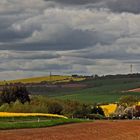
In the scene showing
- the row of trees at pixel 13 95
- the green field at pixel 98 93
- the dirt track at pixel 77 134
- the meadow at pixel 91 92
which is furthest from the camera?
the meadow at pixel 91 92

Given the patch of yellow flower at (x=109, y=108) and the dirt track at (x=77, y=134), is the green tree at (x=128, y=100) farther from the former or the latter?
the dirt track at (x=77, y=134)

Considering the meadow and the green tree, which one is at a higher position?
the meadow

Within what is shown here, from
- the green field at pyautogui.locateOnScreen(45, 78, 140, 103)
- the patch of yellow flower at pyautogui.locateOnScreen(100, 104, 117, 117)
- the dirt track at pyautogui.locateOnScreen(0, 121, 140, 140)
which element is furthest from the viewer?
the green field at pyautogui.locateOnScreen(45, 78, 140, 103)

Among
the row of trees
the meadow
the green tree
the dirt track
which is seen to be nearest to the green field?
the meadow

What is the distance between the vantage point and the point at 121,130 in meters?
68.6

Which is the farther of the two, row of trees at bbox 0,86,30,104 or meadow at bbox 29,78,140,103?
meadow at bbox 29,78,140,103

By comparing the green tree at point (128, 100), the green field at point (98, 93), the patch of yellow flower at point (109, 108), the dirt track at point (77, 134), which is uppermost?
the green field at point (98, 93)

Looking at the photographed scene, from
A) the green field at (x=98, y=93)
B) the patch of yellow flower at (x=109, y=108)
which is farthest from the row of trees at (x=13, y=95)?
the green field at (x=98, y=93)

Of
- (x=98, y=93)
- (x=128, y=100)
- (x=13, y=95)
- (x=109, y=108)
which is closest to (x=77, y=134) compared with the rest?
(x=13, y=95)

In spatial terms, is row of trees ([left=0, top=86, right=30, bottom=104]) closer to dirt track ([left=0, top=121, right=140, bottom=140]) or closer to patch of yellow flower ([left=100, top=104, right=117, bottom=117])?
patch of yellow flower ([left=100, top=104, right=117, bottom=117])

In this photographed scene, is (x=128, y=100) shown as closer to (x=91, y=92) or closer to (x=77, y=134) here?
(x=91, y=92)

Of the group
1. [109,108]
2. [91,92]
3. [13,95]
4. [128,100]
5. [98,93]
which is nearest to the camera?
[13,95]

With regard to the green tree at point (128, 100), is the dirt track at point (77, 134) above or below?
below

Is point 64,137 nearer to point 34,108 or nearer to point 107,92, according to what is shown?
point 34,108
